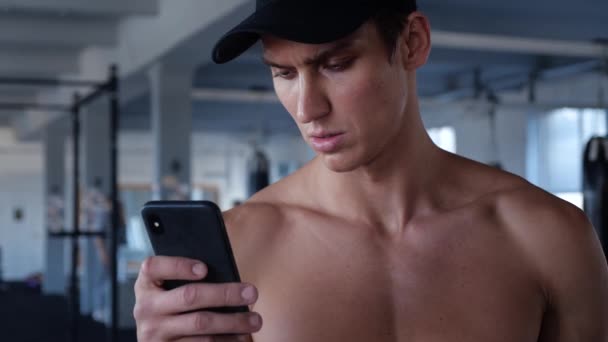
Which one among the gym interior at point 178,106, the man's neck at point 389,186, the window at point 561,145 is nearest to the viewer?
the man's neck at point 389,186

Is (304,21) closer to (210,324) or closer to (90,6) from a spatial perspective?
A: (210,324)

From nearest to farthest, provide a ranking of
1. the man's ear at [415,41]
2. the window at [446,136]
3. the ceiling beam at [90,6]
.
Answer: the man's ear at [415,41]
the ceiling beam at [90,6]
the window at [446,136]

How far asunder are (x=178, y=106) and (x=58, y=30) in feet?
5.24

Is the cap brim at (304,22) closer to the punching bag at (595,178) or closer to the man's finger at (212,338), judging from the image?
the man's finger at (212,338)

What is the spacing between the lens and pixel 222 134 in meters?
16.2

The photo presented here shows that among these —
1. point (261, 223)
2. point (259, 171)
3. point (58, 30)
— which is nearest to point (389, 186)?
point (261, 223)

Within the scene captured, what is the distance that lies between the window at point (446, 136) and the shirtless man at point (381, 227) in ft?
32.4

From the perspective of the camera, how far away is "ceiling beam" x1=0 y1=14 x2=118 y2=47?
7730 millimetres

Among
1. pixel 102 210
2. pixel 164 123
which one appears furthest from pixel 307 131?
pixel 102 210

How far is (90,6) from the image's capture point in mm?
6422

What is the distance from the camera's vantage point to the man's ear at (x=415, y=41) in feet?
3.61

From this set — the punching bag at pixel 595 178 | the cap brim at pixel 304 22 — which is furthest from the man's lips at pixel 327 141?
the punching bag at pixel 595 178

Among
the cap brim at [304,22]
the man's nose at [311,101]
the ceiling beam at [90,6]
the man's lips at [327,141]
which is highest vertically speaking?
the ceiling beam at [90,6]

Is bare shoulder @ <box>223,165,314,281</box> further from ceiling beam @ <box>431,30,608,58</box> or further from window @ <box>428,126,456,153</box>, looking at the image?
window @ <box>428,126,456,153</box>
